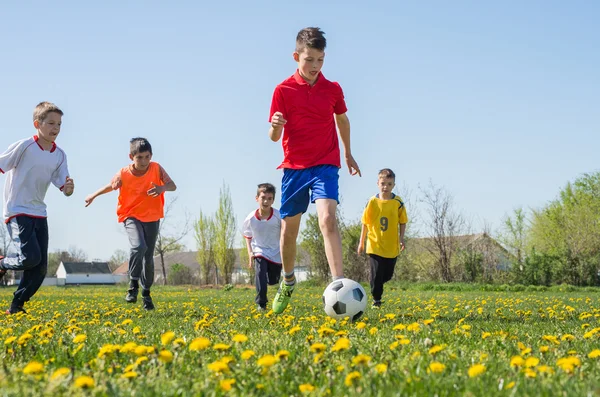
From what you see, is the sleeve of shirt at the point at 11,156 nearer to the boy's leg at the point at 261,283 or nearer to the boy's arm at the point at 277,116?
the boy's arm at the point at 277,116

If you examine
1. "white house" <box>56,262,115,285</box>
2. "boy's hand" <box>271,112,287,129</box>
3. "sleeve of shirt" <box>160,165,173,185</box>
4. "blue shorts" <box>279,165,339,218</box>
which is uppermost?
"boy's hand" <box>271,112,287,129</box>

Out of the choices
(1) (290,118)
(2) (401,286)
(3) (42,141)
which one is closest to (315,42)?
(1) (290,118)

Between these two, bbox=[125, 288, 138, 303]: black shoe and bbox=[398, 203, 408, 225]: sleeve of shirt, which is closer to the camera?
bbox=[125, 288, 138, 303]: black shoe

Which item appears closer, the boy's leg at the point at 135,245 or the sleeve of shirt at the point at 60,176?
the sleeve of shirt at the point at 60,176

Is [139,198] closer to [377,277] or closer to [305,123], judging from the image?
[305,123]

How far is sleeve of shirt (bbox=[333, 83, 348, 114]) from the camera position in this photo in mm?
7155

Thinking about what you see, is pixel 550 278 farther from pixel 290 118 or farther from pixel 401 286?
pixel 290 118

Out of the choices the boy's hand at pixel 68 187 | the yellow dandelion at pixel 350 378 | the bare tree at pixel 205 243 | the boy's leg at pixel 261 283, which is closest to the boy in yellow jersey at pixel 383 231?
the boy's leg at pixel 261 283

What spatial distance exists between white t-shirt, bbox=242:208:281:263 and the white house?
324 feet

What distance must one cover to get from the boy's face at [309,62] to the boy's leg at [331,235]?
1431 millimetres

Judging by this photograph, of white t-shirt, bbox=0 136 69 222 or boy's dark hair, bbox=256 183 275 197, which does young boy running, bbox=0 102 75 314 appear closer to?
white t-shirt, bbox=0 136 69 222

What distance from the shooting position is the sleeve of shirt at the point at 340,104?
23.5ft

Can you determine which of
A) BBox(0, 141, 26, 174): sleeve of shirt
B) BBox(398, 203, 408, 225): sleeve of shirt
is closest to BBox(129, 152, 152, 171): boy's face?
BBox(0, 141, 26, 174): sleeve of shirt

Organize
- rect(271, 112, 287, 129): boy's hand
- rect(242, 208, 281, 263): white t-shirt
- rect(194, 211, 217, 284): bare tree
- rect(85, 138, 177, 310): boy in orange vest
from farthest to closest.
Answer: rect(194, 211, 217, 284): bare tree < rect(242, 208, 281, 263): white t-shirt < rect(85, 138, 177, 310): boy in orange vest < rect(271, 112, 287, 129): boy's hand
